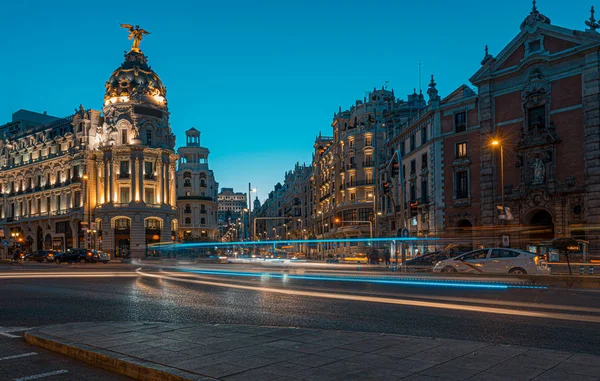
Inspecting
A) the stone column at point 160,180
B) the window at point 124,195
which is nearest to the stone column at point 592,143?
the stone column at point 160,180

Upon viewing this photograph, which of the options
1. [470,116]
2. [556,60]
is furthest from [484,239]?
[556,60]

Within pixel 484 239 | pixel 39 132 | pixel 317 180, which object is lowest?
pixel 484 239

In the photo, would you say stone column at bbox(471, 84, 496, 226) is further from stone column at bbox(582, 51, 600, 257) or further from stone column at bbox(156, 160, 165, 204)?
stone column at bbox(156, 160, 165, 204)

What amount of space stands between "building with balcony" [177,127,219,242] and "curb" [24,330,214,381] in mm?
98976

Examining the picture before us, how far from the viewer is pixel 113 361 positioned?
6660 millimetres

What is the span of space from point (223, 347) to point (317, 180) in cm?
9036

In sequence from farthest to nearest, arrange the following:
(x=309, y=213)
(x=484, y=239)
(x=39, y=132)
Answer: (x=309, y=213)
(x=39, y=132)
(x=484, y=239)

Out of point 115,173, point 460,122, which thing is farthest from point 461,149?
point 115,173

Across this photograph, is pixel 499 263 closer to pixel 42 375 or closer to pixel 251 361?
pixel 251 361

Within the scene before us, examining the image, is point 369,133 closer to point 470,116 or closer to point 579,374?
point 470,116

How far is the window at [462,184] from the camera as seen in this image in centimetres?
4516

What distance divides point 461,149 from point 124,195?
4797 centimetres

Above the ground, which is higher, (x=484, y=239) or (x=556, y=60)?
(x=556, y=60)

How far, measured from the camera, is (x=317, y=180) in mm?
97375
